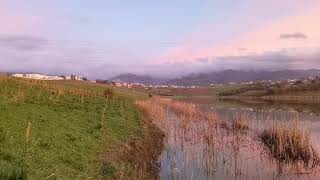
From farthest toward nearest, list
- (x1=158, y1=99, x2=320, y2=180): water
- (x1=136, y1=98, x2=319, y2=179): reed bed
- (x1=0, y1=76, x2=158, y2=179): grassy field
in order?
(x1=136, y1=98, x2=319, y2=179): reed bed → (x1=158, y1=99, x2=320, y2=180): water → (x1=0, y1=76, x2=158, y2=179): grassy field

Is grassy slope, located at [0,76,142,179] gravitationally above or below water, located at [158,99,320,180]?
above

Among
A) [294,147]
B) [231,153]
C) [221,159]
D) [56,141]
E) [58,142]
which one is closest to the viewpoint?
[58,142]

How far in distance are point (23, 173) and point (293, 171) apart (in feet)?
54.8

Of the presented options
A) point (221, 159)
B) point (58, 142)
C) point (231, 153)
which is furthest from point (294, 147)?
point (58, 142)

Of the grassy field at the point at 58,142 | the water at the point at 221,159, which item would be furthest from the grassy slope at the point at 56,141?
the water at the point at 221,159

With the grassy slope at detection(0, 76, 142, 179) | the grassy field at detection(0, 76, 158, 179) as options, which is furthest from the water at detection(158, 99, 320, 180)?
the grassy slope at detection(0, 76, 142, 179)

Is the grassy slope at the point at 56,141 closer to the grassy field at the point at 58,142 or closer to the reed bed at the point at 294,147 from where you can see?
the grassy field at the point at 58,142

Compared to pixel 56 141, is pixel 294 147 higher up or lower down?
lower down

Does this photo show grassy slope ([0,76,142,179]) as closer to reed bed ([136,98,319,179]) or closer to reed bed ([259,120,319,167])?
reed bed ([136,98,319,179])

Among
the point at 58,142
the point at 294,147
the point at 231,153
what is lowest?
the point at 231,153

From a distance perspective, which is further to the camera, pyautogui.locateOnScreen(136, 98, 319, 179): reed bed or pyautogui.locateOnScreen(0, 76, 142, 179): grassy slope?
pyautogui.locateOnScreen(136, 98, 319, 179): reed bed

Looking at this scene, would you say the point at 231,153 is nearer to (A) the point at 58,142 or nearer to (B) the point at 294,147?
(B) the point at 294,147

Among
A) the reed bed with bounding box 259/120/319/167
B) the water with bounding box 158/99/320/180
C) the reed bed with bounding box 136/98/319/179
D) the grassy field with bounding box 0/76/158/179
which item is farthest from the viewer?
the reed bed with bounding box 259/120/319/167

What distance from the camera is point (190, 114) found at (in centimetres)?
5819
